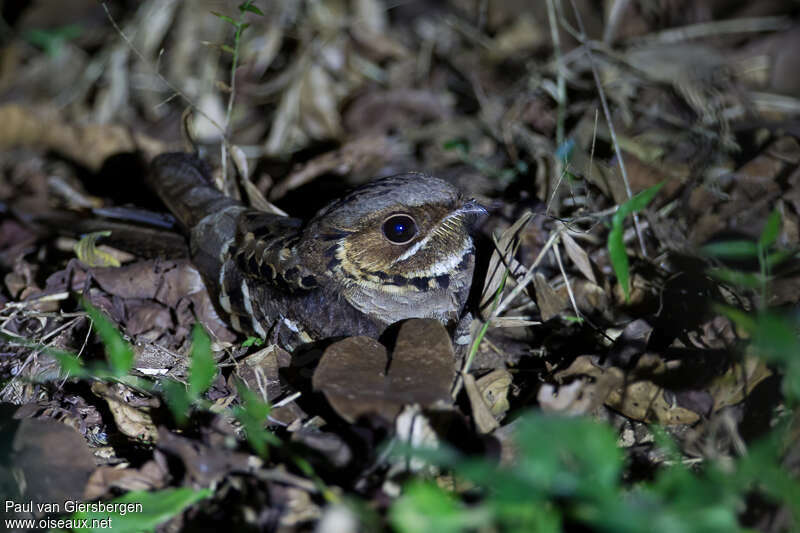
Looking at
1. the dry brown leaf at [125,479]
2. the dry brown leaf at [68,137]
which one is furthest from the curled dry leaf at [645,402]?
the dry brown leaf at [68,137]

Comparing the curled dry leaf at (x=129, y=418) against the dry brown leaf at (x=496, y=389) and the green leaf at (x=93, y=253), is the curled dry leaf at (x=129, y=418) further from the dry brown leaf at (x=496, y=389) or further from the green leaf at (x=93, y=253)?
the dry brown leaf at (x=496, y=389)

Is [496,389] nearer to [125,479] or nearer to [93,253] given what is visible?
[125,479]

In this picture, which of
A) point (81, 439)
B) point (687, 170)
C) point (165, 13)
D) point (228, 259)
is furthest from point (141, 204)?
point (687, 170)

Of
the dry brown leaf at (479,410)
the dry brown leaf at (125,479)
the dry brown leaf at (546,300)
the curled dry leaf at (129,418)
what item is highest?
the dry brown leaf at (546,300)

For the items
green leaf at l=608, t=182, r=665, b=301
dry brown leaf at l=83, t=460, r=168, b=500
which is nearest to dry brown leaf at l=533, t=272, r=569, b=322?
green leaf at l=608, t=182, r=665, b=301

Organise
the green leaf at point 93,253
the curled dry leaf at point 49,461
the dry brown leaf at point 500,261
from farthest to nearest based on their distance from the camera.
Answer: the green leaf at point 93,253 → the dry brown leaf at point 500,261 → the curled dry leaf at point 49,461

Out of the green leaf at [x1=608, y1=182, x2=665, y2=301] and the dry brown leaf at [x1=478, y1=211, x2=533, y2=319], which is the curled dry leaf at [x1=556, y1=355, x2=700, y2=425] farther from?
the dry brown leaf at [x1=478, y1=211, x2=533, y2=319]
